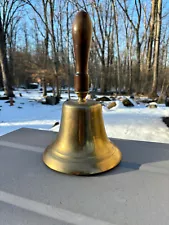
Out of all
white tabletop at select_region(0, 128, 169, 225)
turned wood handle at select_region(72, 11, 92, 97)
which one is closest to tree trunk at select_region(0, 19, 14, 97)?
white tabletop at select_region(0, 128, 169, 225)

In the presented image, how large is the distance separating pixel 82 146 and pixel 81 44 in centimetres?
30

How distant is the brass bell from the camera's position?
487 mm

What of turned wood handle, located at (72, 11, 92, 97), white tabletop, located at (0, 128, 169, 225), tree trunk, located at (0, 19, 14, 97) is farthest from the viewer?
tree trunk, located at (0, 19, 14, 97)

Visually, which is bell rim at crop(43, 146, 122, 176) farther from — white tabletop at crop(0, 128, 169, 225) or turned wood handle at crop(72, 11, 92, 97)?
turned wood handle at crop(72, 11, 92, 97)

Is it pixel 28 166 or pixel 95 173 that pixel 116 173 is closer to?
pixel 95 173

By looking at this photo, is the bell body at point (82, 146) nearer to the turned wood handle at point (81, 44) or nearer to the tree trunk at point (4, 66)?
the turned wood handle at point (81, 44)

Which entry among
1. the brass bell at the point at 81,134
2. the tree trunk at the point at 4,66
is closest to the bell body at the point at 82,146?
the brass bell at the point at 81,134

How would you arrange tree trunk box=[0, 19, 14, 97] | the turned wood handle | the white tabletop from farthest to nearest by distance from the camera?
1. tree trunk box=[0, 19, 14, 97]
2. the turned wood handle
3. the white tabletop

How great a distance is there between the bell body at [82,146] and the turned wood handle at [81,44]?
70 mm

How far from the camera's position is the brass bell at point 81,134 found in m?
0.49

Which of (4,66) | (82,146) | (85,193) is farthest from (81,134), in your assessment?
(4,66)

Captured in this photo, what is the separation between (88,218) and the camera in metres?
0.35

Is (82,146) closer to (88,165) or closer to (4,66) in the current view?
Answer: (88,165)

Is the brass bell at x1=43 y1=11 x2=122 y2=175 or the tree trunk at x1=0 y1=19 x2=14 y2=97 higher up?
the tree trunk at x1=0 y1=19 x2=14 y2=97
